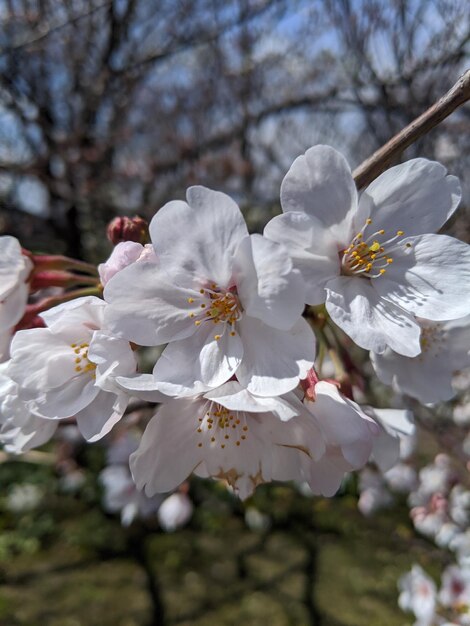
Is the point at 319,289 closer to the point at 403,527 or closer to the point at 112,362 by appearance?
the point at 112,362

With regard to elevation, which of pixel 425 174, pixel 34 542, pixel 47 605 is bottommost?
pixel 34 542

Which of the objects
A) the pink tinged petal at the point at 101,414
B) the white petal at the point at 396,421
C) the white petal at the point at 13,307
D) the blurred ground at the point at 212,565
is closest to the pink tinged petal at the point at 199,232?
the pink tinged petal at the point at 101,414

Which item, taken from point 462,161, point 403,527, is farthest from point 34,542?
point 462,161

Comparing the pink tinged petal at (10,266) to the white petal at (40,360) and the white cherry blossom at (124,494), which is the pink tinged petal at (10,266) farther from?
the white cherry blossom at (124,494)

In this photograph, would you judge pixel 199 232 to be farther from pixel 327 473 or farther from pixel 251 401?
pixel 327 473

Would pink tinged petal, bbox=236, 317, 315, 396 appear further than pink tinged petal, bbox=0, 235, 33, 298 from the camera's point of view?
Answer: No

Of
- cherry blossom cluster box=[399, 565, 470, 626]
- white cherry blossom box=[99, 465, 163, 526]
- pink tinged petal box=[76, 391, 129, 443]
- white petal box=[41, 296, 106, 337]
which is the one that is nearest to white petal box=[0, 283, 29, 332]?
white petal box=[41, 296, 106, 337]

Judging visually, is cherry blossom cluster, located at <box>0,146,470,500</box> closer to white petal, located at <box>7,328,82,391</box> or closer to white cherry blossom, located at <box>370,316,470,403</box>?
white petal, located at <box>7,328,82,391</box>
